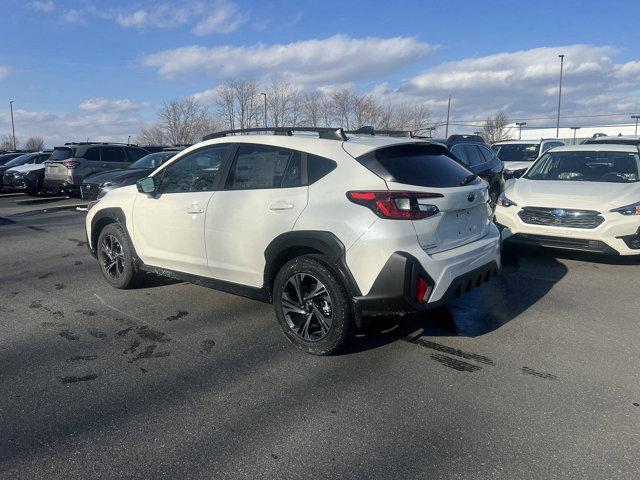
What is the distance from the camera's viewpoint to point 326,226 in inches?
148

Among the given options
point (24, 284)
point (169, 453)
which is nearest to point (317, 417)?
point (169, 453)

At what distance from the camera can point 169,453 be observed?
2756 millimetres

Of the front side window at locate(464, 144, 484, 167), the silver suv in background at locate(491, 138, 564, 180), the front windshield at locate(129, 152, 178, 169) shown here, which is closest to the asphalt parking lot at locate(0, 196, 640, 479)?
the front side window at locate(464, 144, 484, 167)

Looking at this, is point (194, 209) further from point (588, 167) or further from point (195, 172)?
point (588, 167)

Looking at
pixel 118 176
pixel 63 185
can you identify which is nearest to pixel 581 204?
pixel 118 176

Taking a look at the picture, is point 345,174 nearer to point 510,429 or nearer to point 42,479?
point 510,429

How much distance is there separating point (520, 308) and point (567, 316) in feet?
1.40

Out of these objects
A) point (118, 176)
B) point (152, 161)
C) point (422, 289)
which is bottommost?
point (422, 289)

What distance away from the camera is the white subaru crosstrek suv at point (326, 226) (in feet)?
11.9

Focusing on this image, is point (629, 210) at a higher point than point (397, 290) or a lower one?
higher

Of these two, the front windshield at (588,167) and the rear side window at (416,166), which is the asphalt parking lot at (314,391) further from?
the front windshield at (588,167)

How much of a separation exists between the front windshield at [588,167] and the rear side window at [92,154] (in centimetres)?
1306

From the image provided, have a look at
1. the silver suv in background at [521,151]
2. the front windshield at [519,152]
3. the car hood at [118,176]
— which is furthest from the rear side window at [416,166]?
the front windshield at [519,152]

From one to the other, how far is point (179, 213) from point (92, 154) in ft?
41.5
